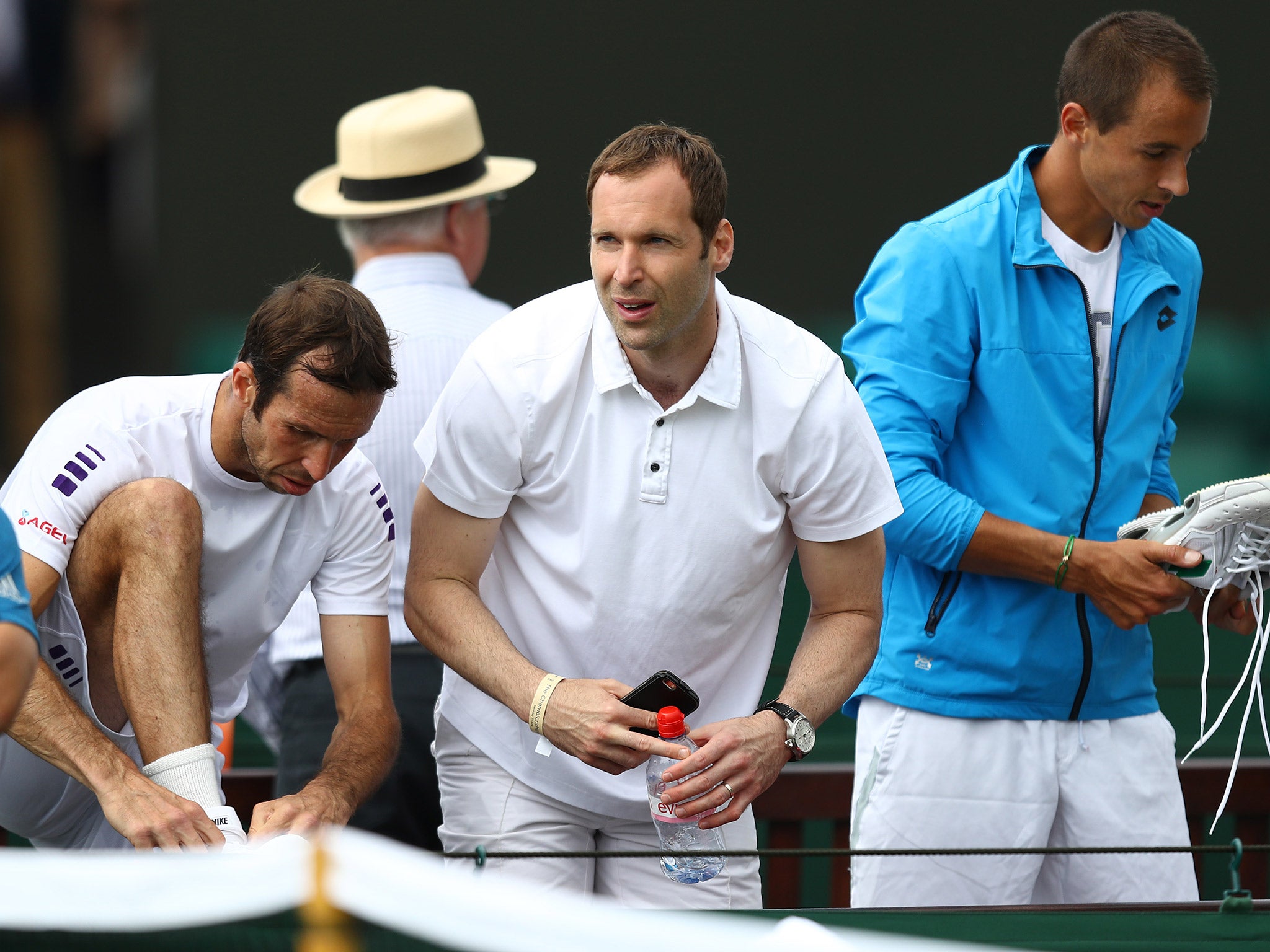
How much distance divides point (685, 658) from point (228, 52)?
2844 mm

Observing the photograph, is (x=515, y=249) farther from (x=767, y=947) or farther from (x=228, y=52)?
(x=767, y=947)

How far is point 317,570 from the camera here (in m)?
2.33

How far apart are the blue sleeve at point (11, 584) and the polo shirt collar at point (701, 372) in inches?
31.6

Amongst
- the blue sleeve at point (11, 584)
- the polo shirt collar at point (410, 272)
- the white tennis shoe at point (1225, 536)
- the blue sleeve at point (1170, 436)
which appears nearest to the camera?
the blue sleeve at point (11, 584)

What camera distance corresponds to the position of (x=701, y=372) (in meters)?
2.14

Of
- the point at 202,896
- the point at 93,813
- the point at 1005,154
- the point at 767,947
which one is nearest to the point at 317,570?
the point at 93,813

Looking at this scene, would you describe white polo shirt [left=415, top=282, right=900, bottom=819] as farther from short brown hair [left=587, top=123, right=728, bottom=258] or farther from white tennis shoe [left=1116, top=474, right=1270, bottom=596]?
white tennis shoe [left=1116, top=474, right=1270, bottom=596]

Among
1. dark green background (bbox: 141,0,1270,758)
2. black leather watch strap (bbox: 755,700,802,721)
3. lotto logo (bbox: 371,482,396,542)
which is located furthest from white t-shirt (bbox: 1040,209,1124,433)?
dark green background (bbox: 141,0,1270,758)

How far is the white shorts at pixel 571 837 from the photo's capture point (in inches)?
85.4

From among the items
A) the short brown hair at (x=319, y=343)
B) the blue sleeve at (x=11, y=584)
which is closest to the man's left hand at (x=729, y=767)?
the short brown hair at (x=319, y=343)

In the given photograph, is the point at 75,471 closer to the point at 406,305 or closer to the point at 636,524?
the point at 636,524

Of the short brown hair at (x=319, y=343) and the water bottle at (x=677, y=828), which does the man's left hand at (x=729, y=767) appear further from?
the short brown hair at (x=319, y=343)

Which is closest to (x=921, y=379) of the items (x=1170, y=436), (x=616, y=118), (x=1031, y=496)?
(x=1031, y=496)

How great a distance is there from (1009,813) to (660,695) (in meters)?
0.74
